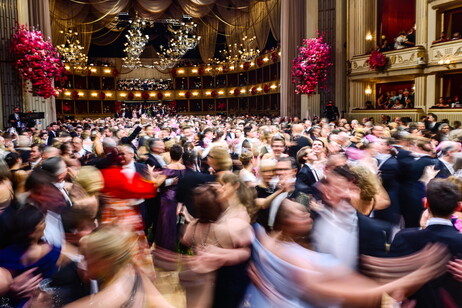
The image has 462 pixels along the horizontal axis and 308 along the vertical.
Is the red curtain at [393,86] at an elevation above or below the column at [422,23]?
below

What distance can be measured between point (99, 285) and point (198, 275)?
1.75 ft

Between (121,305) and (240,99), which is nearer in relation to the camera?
(121,305)

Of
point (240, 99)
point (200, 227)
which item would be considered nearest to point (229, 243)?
point (200, 227)

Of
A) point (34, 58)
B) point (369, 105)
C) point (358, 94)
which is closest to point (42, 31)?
point (34, 58)

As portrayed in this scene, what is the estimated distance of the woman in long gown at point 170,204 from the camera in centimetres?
461

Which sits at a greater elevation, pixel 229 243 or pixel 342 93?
pixel 342 93

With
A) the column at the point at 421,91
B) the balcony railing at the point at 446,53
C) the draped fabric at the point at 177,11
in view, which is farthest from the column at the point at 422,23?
the draped fabric at the point at 177,11

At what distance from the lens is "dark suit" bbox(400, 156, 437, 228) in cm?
442

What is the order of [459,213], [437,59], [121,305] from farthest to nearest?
[437,59] → [459,213] → [121,305]

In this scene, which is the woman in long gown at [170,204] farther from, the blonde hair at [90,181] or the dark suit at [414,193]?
the dark suit at [414,193]

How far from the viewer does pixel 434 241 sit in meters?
2.39

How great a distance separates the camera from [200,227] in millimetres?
2434

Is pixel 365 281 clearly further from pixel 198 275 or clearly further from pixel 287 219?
pixel 198 275

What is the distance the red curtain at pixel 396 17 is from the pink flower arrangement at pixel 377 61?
3783mm
